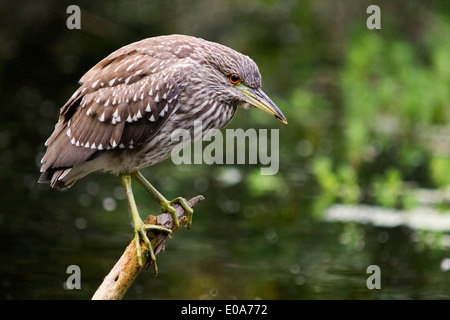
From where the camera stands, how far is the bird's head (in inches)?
286

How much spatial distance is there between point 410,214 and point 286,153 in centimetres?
395

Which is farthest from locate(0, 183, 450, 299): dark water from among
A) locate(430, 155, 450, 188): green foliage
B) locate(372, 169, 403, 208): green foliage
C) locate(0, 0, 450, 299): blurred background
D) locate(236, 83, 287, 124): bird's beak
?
locate(236, 83, 287, 124): bird's beak

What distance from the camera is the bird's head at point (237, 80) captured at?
727 cm

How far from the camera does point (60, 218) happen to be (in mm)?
12336

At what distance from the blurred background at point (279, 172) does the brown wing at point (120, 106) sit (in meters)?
2.98

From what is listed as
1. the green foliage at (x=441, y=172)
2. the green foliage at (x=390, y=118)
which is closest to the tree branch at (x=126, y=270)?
the green foliage at (x=390, y=118)

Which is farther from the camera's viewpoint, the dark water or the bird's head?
the dark water

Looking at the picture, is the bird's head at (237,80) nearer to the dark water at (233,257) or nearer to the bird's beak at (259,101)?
the bird's beak at (259,101)

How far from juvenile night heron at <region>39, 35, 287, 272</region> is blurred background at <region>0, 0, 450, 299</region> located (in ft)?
9.57

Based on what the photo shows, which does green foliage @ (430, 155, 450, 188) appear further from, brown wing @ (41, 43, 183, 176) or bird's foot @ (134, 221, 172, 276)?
bird's foot @ (134, 221, 172, 276)

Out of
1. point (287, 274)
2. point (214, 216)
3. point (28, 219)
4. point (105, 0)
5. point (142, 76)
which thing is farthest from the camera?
point (105, 0)
